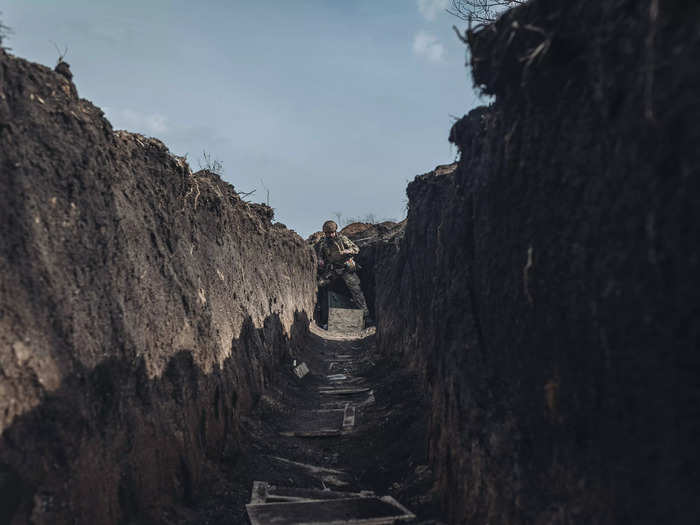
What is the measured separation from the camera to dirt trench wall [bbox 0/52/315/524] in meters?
3.58

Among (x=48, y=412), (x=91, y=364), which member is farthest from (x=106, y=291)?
(x=48, y=412)

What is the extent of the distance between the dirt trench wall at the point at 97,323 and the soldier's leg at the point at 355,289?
68.9 ft

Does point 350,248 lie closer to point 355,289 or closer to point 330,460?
point 355,289

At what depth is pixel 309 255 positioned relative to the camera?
1007 inches

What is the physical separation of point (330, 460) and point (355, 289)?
835 inches

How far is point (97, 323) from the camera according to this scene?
4.47m

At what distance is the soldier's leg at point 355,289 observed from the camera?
93.8 feet

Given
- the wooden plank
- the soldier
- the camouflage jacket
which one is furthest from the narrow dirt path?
the camouflage jacket

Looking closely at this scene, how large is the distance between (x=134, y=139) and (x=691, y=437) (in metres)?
6.18

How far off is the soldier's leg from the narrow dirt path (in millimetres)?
15696

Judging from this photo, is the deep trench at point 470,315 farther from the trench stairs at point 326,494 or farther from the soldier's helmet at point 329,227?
the soldier's helmet at point 329,227

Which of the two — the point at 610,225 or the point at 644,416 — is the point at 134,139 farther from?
the point at 644,416

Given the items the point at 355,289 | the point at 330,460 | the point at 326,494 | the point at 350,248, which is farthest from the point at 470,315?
the point at 350,248

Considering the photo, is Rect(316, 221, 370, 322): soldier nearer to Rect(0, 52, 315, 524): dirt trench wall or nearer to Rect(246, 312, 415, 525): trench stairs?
Rect(246, 312, 415, 525): trench stairs
